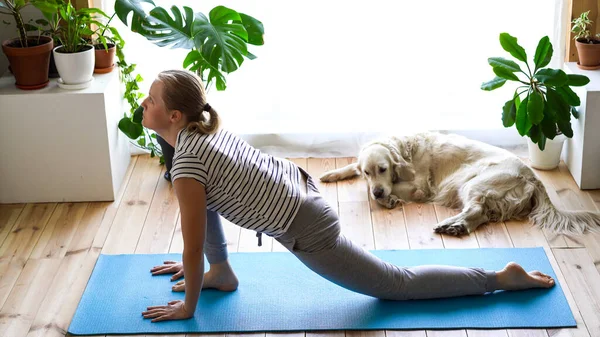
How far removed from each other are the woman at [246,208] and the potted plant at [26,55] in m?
1.22

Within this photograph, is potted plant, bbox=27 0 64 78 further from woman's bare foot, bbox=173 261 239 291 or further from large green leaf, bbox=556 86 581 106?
large green leaf, bbox=556 86 581 106

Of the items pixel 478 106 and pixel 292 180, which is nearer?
pixel 292 180

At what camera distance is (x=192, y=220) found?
262cm

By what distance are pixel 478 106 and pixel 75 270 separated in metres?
2.19

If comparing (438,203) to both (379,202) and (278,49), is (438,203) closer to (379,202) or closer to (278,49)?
(379,202)

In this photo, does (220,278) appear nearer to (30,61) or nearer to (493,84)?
(30,61)

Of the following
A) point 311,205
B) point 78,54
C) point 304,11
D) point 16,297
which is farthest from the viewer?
point 304,11

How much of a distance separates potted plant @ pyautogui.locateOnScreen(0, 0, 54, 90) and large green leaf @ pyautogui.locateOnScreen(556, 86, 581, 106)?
2259 mm

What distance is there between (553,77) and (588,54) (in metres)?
0.36

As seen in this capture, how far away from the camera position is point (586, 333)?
9.11 ft

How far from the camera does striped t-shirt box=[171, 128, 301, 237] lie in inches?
103

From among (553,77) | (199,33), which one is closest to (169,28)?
(199,33)

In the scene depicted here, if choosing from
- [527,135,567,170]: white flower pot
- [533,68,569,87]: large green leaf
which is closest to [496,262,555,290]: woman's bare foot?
[533,68,569,87]: large green leaf

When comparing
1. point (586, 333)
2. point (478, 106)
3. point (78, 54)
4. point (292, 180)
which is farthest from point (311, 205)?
→ point (478, 106)
